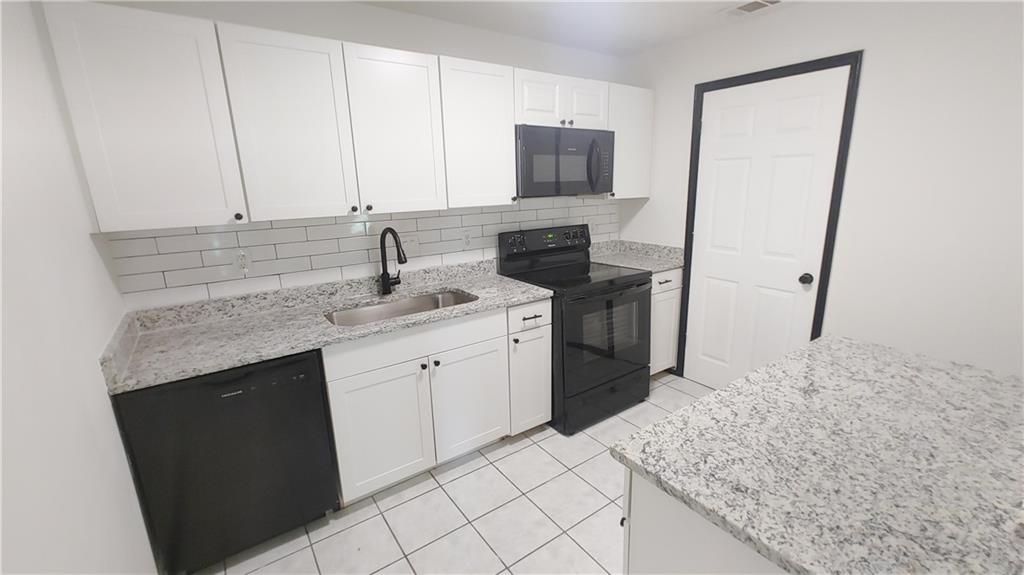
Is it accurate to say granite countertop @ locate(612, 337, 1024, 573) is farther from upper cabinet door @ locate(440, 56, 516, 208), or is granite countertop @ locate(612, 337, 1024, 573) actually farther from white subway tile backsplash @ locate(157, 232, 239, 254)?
white subway tile backsplash @ locate(157, 232, 239, 254)

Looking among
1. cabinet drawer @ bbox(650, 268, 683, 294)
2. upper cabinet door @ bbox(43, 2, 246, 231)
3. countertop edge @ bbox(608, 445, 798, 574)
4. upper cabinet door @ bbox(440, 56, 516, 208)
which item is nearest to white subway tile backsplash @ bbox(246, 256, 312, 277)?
upper cabinet door @ bbox(43, 2, 246, 231)

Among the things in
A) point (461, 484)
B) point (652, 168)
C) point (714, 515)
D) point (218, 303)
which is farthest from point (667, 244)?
point (218, 303)

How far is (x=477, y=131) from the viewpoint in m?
2.25

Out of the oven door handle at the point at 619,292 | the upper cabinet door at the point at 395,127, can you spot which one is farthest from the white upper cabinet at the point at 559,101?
the oven door handle at the point at 619,292

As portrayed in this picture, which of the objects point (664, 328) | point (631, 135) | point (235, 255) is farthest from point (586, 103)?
point (235, 255)

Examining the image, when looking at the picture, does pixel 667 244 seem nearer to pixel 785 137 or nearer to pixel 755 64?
pixel 785 137

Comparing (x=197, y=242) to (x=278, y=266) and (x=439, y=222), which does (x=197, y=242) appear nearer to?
(x=278, y=266)

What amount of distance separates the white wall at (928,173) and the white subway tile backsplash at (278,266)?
2.80 meters

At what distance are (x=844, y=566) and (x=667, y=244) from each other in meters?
2.69

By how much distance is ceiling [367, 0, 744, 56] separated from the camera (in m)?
2.19

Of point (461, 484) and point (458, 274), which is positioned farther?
point (458, 274)

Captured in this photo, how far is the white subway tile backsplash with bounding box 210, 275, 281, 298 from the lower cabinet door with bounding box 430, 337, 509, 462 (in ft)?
2.92

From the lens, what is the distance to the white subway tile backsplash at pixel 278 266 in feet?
6.73

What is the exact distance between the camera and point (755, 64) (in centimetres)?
248
